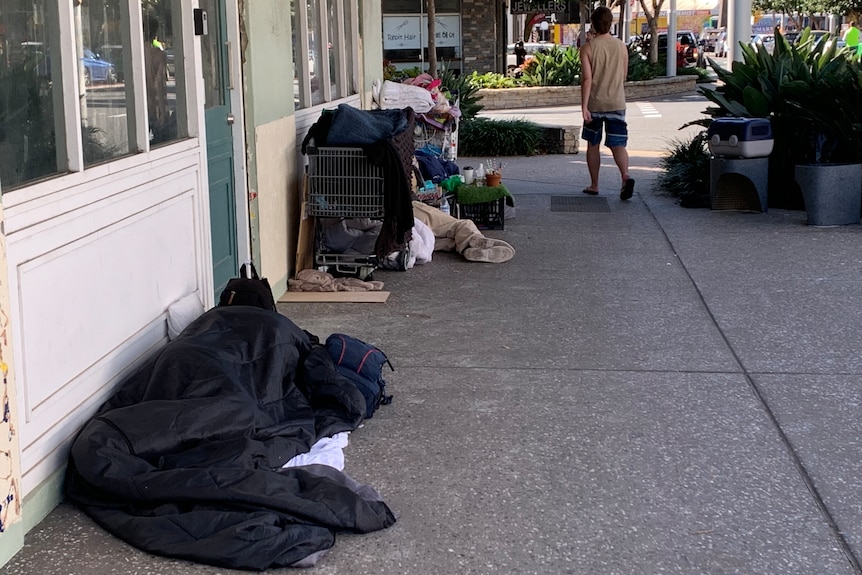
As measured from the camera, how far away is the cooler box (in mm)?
9766

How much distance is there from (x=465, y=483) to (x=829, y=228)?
6.30 m

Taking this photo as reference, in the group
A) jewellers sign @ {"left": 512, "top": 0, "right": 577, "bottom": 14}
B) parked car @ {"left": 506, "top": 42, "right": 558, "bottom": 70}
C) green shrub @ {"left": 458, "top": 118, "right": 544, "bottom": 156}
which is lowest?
green shrub @ {"left": 458, "top": 118, "right": 544, "bottom": 156}

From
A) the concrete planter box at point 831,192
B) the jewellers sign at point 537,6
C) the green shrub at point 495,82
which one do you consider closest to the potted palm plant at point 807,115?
the concrete planter box at point 831,192

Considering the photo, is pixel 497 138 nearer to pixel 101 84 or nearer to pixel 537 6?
pixel 101 84

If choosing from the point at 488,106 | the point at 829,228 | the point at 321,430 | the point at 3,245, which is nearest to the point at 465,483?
the point at 321,430

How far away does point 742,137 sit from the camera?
9766mm

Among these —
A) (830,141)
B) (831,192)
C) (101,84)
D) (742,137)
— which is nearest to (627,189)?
(742,137)

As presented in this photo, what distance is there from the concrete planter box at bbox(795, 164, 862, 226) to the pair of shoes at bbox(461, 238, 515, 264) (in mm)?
2814

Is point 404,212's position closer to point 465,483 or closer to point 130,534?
point 465,483

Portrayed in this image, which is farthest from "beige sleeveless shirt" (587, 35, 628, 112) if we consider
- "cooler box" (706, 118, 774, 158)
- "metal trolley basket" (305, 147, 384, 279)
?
"metal trolley basket" (305, 147, 384, 279)

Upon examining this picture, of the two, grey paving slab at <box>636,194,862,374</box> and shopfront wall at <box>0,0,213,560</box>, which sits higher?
shopfront wall at <box>0,0,213,560</box>

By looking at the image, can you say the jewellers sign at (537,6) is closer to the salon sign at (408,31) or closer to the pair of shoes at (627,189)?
the salon sign at (408,31)

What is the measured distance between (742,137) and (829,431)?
5.64 metres

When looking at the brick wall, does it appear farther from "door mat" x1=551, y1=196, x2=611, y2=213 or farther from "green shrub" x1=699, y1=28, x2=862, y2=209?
"green shrub" x1=699, y1=28, x2=862, y2=209
